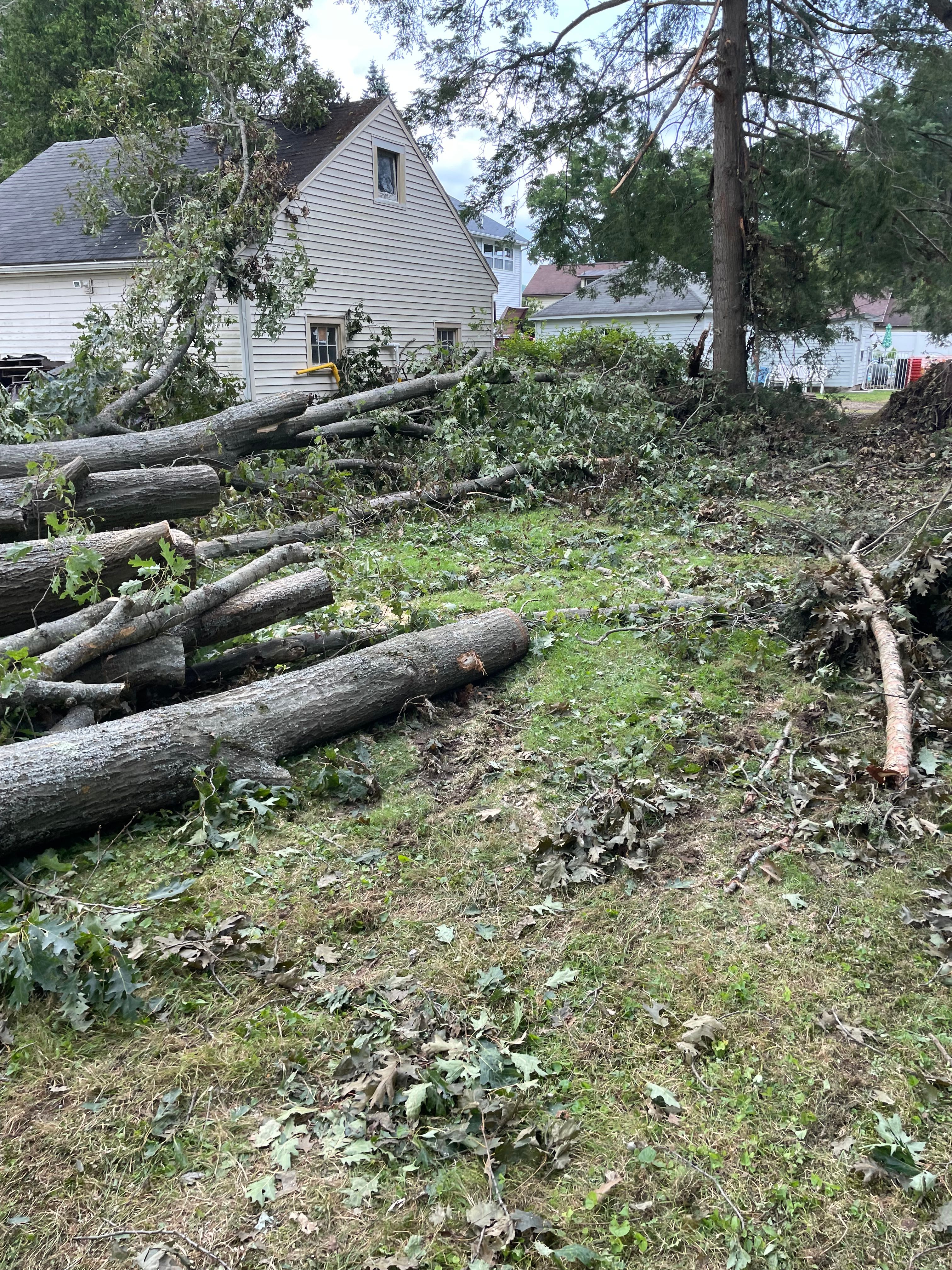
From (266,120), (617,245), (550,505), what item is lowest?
(550,505)

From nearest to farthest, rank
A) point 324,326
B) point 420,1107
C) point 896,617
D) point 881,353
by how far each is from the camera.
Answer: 1. point 420,1107
2. point 896,617
3. point 324,326
4. point 881,353

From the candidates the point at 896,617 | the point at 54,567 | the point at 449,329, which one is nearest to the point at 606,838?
the point at 896,617

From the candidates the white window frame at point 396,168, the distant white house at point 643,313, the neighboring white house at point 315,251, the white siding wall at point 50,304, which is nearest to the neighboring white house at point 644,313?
the distant white house at point 643,313

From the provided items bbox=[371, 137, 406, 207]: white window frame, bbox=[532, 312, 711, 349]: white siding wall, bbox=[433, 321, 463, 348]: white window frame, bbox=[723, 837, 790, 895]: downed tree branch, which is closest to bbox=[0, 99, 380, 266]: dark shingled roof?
bbox=[371, 137, 406, 207]: white window frame

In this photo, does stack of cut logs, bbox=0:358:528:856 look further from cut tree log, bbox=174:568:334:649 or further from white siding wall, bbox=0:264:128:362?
white siding wall, bbox=0:264:128:362

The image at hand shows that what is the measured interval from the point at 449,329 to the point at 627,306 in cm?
1751

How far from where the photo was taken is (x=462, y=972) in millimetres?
2971

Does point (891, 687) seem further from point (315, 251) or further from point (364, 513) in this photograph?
point (315, 251)

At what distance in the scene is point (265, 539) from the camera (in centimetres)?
729

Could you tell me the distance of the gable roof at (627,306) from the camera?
110 ft

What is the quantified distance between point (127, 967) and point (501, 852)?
154 centimetres

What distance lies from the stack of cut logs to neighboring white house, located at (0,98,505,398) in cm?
916

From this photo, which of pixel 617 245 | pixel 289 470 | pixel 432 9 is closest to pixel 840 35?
pixel 617 245

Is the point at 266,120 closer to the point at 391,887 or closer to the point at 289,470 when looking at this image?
the point at 289,470
